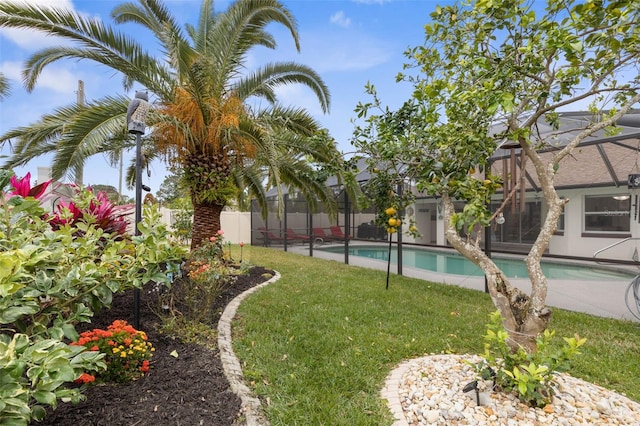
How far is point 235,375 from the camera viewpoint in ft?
8.98

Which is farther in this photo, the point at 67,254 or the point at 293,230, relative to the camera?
the point at 293,230

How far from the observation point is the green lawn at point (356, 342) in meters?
2.48

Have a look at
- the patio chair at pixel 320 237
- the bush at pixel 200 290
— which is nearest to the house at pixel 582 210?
the patio chair at pixel 320 237

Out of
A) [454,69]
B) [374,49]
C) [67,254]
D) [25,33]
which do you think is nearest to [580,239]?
[374,49]

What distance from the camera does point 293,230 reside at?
14.9 meters

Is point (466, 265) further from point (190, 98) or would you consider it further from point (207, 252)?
point (190, 98)

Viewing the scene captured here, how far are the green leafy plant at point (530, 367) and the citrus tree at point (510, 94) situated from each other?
0.27 meters

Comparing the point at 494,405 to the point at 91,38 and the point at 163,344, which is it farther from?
the point at 91,38

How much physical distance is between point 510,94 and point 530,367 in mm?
1636

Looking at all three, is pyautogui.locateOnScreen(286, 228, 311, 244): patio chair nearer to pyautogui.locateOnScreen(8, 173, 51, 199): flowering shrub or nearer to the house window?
the house window

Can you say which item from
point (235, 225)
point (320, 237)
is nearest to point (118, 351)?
point (320, 237)

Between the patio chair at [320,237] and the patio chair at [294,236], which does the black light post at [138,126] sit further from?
the patio chair at [294,236]

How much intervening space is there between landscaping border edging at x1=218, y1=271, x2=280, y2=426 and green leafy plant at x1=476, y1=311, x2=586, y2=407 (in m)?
1.56

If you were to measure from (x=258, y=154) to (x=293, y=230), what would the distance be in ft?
26.3
